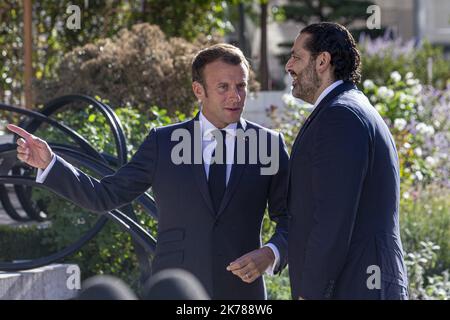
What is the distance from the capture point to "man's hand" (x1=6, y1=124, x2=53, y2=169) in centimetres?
350

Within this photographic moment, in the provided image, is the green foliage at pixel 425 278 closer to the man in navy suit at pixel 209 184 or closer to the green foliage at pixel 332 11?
→ the man in navy suit at pixel 209 184

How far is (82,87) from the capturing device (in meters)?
8.77

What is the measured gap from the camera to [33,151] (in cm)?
353

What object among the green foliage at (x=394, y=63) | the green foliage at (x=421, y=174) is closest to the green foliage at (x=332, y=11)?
the green foliage at (x=394, y=63)

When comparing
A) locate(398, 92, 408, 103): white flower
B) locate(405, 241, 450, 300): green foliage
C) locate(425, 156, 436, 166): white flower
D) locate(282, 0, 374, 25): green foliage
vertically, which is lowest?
locate(405, 241, 450, 300): green foliage

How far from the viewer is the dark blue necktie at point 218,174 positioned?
3.64 metres

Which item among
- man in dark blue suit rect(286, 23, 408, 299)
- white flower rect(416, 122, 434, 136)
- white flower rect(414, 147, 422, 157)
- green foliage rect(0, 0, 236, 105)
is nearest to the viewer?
man in dark blue suit rect(286, 23, 408, 299)

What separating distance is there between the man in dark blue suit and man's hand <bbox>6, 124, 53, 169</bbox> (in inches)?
35.1

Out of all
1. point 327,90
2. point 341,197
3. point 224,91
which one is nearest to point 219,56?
point 224,91

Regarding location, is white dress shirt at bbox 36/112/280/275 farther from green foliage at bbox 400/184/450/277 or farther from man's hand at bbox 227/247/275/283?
green foliage at bbox 400/184/450/277

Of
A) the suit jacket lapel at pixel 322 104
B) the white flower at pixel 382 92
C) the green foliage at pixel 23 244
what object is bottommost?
the green foliage at pixel 23 244

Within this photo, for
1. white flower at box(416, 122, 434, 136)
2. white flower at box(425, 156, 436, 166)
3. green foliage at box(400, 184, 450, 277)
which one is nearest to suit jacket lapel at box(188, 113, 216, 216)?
green foliage at box(400, 184, 450, 277)

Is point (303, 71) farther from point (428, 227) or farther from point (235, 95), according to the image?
point (428, 227)

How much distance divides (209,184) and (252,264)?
1.16 ft
